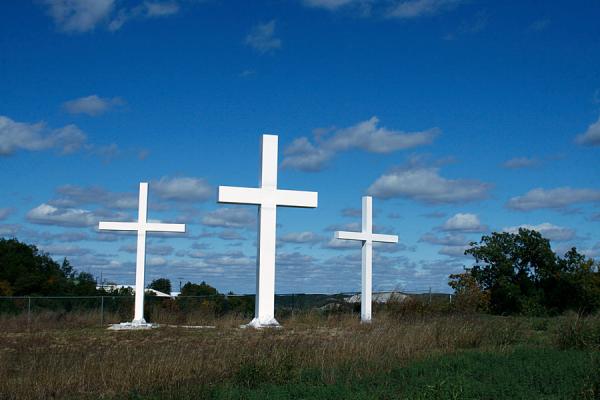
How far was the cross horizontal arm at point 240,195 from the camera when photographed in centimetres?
1986

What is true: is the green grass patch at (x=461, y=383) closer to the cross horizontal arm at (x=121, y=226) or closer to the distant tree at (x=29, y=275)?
the cross horizontal arm at (x=121, y=226)

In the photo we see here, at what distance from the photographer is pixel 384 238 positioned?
27.6 metres

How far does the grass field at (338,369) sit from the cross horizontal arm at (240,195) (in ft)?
18.3

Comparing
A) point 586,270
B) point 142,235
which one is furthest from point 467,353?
point 586,270

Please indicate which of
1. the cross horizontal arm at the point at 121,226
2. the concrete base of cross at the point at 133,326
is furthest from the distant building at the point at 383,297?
the cross horizontal arm at the point at 121,226

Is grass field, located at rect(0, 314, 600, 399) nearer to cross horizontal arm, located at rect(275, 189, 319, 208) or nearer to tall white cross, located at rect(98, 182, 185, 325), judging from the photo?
cross horizontal arm, located at rect(275, 189, 319, 208)

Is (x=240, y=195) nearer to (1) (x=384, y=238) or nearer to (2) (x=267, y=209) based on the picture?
(2) (x=267, y=209)

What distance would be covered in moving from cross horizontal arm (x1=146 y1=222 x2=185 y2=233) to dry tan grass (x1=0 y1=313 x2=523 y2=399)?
7.86 metres

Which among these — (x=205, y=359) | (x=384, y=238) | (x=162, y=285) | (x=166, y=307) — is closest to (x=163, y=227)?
(x=166, y=307)

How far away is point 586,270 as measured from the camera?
27.8 metres

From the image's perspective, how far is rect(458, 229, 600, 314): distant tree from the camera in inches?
1081

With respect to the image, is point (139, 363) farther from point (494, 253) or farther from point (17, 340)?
point (494, 253)

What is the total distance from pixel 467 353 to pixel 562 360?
177cm

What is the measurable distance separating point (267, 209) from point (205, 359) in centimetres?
938
